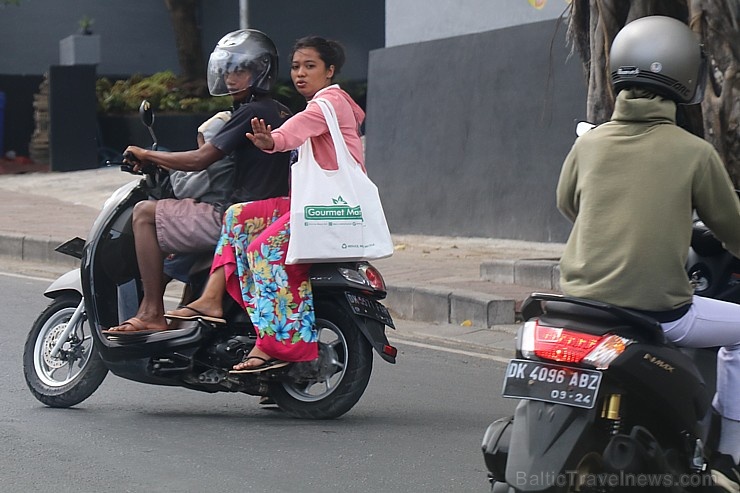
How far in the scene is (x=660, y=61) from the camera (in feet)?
13.0

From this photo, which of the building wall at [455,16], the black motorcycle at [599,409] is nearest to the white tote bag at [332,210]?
the black motorcycle at [599,409]

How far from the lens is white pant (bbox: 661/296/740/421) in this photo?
3949 mm

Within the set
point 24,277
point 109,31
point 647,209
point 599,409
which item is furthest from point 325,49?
point 109,31

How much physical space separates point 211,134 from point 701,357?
2.67 m

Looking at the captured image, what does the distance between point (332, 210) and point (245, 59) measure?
32.9 inches

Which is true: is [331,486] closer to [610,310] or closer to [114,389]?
[610,310]

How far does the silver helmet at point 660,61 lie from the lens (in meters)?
3.96

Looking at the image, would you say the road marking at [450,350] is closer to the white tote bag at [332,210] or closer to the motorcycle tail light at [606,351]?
the white tote bag at [332,210]

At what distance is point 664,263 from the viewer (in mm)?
3863

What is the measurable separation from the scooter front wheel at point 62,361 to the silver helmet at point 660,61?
10.4 ft

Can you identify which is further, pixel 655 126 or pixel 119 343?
pixel 119 343

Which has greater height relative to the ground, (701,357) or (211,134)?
(211,134)

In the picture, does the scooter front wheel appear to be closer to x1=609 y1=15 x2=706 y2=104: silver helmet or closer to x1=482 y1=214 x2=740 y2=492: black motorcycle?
x1=482 y1=214 x2=740 y2=492: black motorcycle

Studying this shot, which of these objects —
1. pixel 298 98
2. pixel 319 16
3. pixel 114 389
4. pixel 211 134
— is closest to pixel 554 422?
pixel 211 134
